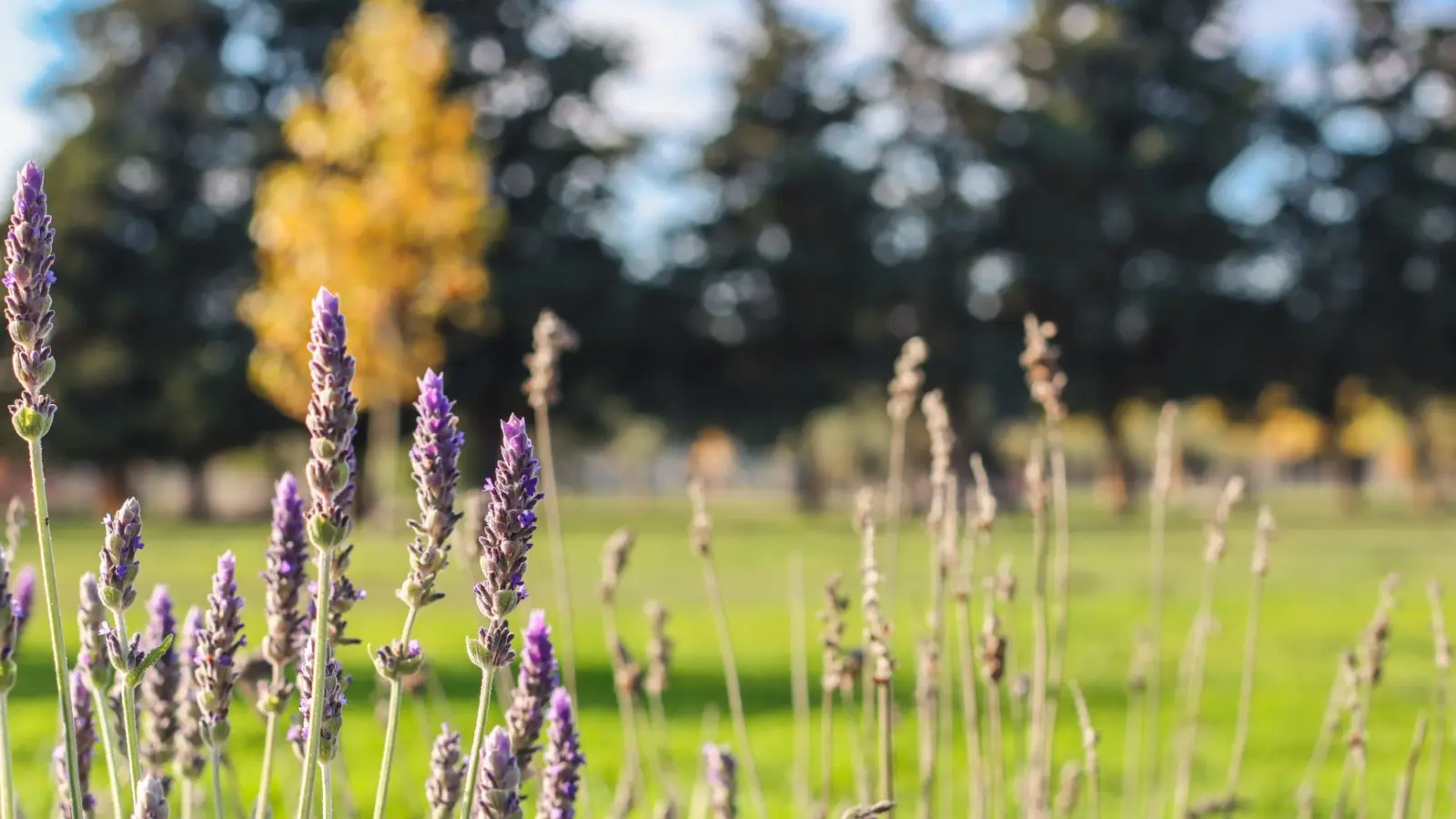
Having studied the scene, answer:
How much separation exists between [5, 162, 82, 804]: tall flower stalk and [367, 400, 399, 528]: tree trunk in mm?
24947

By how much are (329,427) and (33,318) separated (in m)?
0.27

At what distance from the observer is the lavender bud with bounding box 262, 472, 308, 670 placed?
1.51 m

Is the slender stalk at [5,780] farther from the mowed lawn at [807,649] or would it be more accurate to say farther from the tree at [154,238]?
the tree at [154,238]

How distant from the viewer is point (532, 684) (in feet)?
4.95

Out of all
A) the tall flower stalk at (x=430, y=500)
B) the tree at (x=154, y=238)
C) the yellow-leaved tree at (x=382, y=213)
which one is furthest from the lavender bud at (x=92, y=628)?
the tree at (x=154, y=238)

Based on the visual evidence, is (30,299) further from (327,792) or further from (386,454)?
(386,454)

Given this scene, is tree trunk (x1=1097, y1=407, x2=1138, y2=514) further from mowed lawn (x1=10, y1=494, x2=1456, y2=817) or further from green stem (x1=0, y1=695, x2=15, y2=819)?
green stem (x1=0, y1=695, x2=15, y2=819)

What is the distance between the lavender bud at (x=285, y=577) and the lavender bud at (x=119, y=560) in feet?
0.60

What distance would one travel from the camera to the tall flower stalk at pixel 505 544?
1.22 m

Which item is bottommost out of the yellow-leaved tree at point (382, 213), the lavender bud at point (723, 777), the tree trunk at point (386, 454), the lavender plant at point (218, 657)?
the tree trunk at point (386, 454)

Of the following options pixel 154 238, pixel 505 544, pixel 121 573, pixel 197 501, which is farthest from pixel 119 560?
pixel 197 501

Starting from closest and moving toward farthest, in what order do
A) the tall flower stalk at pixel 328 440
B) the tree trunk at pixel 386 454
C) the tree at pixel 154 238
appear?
the tall flower stalk at pixel 328 440 → the tree trunk at pixel 386 454 → the tree at pixel 154 238

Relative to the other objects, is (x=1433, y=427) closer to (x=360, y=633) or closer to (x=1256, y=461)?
(x=1256, y=461)

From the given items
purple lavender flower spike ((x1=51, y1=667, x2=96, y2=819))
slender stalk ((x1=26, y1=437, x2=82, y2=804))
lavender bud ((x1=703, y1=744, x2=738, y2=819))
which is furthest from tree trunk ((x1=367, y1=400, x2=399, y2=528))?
slender stalk ((x1=26, y1=437, x2=82, y2=804))
